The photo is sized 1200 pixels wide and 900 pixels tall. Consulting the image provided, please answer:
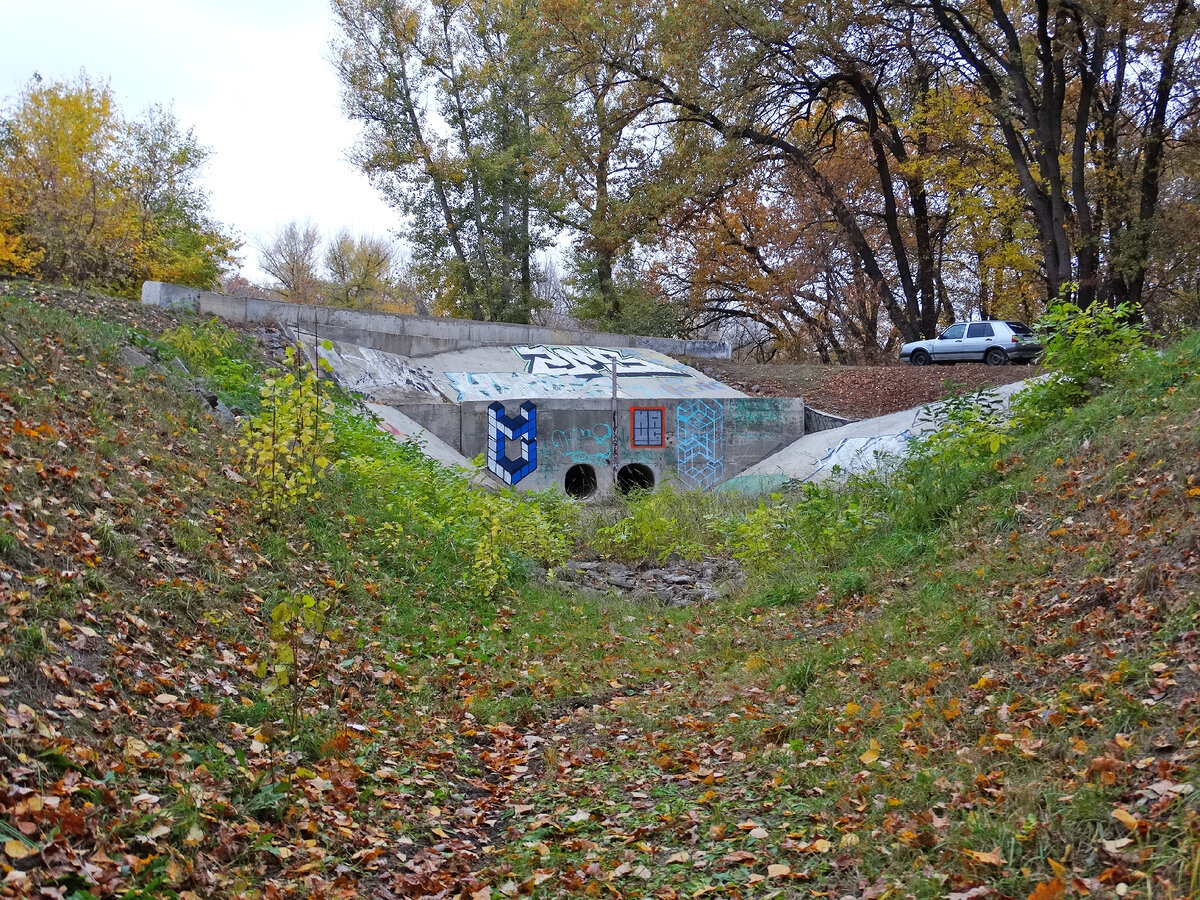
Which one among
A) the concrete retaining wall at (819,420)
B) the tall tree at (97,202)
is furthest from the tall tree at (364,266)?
the concrete retaining wall at (819,420)

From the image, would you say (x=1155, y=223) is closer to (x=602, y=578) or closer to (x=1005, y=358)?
(x=1005, y=358)

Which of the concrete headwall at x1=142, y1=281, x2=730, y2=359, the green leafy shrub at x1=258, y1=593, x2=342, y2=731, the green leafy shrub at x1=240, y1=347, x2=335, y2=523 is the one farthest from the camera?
the concrete headwall at x1=142, y1=281, x2=730, y2=359

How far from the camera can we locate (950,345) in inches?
896

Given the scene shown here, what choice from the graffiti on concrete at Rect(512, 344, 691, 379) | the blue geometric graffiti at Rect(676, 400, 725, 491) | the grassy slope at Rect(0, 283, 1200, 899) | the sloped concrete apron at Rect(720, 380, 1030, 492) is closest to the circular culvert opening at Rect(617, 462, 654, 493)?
the blue geometric graffiti at Rect(676, 400, 725, 491)

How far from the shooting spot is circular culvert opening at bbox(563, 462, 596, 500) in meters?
18.8

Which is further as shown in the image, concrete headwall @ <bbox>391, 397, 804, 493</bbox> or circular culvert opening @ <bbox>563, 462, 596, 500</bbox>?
circular culvert opening @ <bbox>563, 462, 596, 500</bbox>

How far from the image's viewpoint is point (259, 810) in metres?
3.62

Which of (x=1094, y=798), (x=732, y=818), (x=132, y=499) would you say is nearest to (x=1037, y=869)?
(x=1094, y=798)

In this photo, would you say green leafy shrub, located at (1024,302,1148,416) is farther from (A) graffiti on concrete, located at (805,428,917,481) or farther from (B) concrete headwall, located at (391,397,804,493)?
(B) concrete headwall, located at (391,397,804,493)

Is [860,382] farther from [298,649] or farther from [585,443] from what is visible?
[298,649]

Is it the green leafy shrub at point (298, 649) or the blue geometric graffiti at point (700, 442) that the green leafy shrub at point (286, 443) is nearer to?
the green leafy shrub at point (298, 649)

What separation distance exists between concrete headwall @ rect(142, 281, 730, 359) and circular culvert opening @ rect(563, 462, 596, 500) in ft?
14.4

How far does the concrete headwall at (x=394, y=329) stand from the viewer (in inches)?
624

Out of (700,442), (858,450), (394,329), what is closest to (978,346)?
(858,450)
